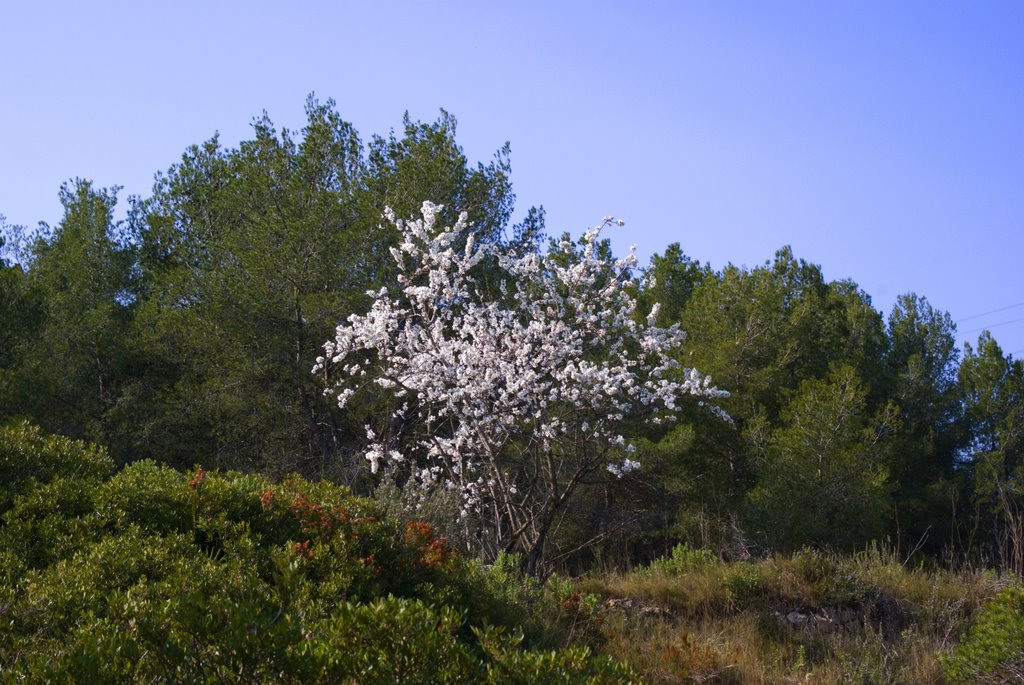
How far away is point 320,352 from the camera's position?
15578mm

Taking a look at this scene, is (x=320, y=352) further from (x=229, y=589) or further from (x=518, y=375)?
(x=229, y=589)

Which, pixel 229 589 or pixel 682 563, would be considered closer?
pixel 229 589

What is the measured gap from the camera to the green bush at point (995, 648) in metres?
5.69

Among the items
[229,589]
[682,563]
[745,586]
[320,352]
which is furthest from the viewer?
[320,352]

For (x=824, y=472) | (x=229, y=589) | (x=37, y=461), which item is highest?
(x=824, y=472)

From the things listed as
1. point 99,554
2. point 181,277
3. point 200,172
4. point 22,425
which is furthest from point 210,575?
point 200,172

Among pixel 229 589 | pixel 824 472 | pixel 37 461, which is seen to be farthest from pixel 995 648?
pixel 824 472

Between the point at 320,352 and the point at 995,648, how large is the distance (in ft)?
37.8

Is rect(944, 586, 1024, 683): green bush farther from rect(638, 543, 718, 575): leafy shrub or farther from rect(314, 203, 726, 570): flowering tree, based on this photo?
rect(314, 203, 726, 570): flowering tree

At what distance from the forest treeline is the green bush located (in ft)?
23.7

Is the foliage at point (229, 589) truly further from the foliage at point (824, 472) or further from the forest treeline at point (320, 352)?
the foliage at point (824, 472)

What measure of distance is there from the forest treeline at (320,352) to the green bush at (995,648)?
721 centimetres

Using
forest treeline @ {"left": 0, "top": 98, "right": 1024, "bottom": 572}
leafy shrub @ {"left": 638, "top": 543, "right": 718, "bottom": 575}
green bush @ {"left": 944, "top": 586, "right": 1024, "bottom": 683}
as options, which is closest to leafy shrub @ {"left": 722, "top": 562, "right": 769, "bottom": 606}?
leafy shrub @ {"left": 638, "top": 543, "right": 718, "bottom": 575}

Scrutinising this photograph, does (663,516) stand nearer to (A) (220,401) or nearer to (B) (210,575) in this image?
(A) (220,401)
